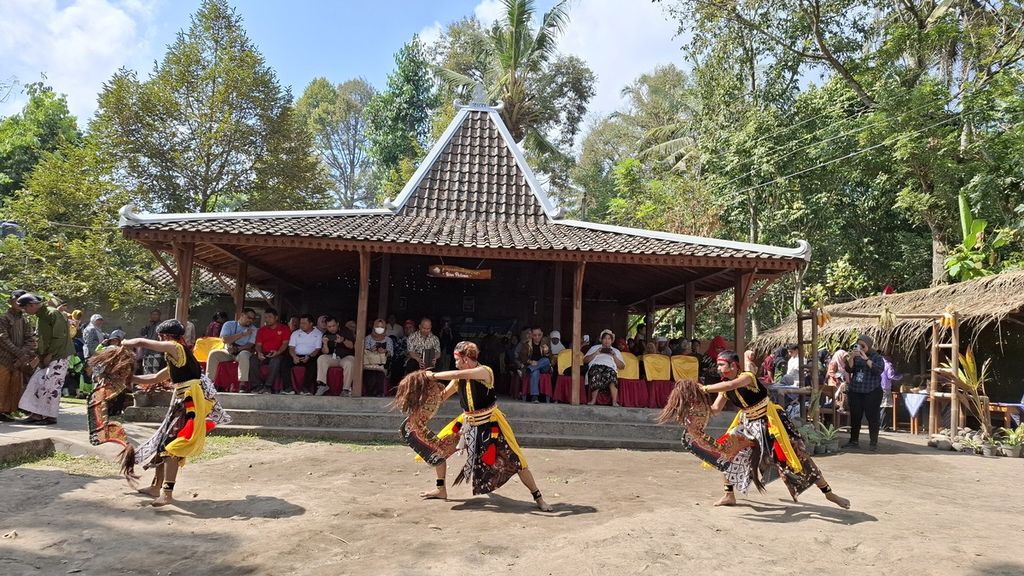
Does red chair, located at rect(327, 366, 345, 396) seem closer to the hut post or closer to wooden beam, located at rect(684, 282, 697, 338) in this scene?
wooden beam, located at rect(684, 282, 697, 338)

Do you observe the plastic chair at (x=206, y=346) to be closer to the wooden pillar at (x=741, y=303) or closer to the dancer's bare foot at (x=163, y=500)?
the dancer's bare foot at (x=163, y=500)

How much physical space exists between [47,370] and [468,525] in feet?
23.2

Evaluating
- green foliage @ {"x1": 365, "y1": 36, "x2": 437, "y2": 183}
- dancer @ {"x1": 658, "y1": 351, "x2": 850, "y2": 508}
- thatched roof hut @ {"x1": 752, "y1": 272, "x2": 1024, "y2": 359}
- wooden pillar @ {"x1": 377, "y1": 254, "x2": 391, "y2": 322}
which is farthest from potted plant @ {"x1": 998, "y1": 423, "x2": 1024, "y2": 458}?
green foliage @ {"x1": 365, "y1": 36, "x2": 437, "y2": 183}

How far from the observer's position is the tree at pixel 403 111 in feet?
119

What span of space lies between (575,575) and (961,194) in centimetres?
1790

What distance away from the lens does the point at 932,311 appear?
572 inches

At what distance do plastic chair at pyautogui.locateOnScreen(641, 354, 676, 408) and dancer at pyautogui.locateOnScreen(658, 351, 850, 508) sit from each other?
5142mm

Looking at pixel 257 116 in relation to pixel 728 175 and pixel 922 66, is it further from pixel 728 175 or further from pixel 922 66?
pixel 922 66

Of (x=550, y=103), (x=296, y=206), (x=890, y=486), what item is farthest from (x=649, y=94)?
(x=890, y=486)

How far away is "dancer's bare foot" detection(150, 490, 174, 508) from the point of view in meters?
5.91

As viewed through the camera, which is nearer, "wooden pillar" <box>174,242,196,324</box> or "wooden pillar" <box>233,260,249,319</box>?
"wooden pillar" <box>174,242,196,324</box>

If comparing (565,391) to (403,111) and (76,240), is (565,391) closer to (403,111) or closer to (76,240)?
(76,240)

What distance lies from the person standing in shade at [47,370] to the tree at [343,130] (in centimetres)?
3468

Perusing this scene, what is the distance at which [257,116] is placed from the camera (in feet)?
75.8
